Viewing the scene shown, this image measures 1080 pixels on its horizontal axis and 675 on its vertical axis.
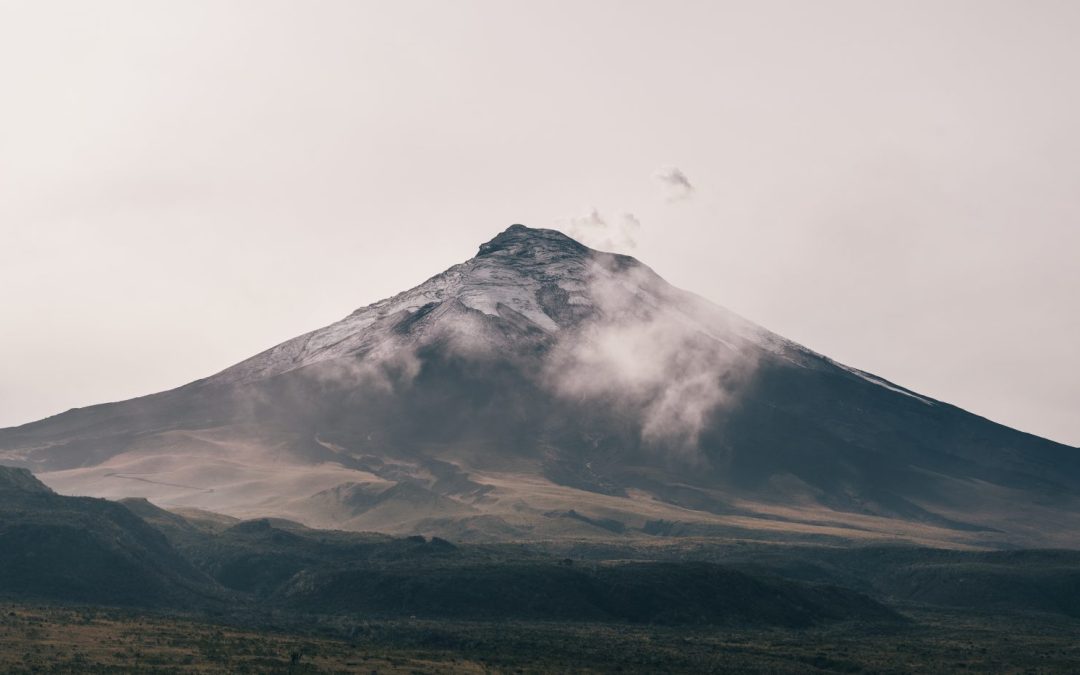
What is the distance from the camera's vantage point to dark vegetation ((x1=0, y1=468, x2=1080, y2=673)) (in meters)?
106

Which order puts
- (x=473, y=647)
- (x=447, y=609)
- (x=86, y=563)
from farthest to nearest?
(x=447, y=609), (x=86, y=563), (x=473, y=647)

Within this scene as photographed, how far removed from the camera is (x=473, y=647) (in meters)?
115

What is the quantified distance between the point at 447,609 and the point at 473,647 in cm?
3544

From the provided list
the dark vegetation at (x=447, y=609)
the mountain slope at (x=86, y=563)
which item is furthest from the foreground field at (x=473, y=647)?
the mountain slope at (x=86, y=563)

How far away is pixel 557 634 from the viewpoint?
128500 millimetres

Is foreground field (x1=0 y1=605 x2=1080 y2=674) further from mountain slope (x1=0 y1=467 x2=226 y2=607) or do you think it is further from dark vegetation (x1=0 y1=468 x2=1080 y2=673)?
mountain slope (x1=0 y1=467 x2=226 y2=607)

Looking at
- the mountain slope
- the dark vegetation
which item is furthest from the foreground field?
the mountain slope

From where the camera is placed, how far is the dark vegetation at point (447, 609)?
106000 millimetres

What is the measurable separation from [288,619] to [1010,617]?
96121mm

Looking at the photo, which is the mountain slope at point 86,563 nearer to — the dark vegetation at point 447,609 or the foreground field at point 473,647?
the dark vegetation at point 447,609

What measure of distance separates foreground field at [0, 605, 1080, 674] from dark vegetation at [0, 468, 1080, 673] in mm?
350

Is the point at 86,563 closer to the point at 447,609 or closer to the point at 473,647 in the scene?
the point at 447,609

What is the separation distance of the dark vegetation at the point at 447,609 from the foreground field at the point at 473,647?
0.35 meters

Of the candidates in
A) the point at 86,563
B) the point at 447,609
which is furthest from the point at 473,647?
the point at 86,563
